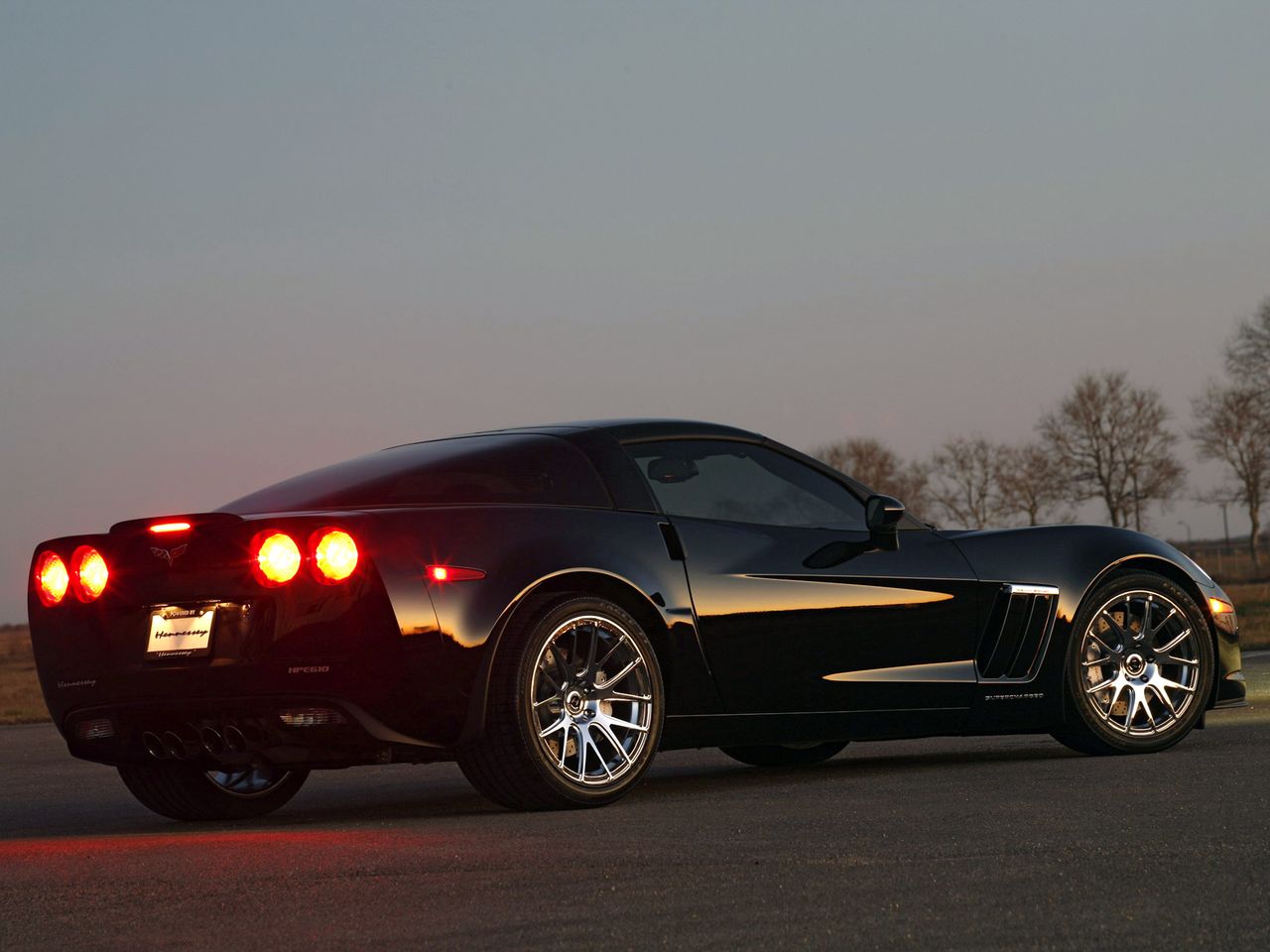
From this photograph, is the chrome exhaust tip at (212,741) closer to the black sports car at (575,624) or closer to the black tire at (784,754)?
the black sports car at (575,624)

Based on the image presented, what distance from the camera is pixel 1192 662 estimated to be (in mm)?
8062

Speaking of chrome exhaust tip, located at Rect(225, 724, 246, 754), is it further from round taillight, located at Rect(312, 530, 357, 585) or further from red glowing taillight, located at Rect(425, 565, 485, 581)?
red glowing taillight, located at Rect(425, 565, 485, 581)

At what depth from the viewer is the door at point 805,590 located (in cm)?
681

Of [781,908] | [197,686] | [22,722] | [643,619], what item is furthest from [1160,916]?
[22,722]

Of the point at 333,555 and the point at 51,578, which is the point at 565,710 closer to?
the point at 333,555

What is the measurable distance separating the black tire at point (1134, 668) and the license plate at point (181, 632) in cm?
361

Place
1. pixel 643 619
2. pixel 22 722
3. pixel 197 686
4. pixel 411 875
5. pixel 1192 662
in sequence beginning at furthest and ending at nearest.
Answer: pixel 22 722, pixel 1192 662, pixel 643 619, pixel 197 686, pixel 411 875

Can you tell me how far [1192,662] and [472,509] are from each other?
3.56 meters

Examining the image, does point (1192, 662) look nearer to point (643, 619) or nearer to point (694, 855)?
point (643, 619)

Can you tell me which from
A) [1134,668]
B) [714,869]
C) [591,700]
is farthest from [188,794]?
[1134,668]

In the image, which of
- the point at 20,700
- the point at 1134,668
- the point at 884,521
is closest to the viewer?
the point at 884,521

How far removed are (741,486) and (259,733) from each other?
2.18 metres

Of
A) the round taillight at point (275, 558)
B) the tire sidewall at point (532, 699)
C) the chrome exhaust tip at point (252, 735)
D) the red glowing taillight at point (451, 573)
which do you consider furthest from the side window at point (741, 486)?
the chrome exhaust tip at point (252, 735)

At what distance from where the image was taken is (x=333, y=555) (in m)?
5.92
